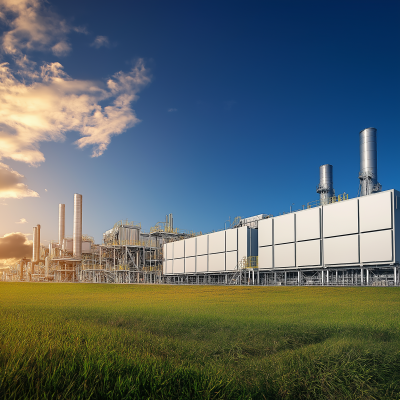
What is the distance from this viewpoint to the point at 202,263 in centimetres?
6147

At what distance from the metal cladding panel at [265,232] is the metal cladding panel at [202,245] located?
45.3ft

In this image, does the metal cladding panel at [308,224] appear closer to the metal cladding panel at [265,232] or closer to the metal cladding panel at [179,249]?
the metal cladding panel at [265,232]

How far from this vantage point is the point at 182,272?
221 feet

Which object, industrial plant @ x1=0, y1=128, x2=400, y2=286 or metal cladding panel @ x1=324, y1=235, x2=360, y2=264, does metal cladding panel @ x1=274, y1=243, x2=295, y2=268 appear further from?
metal cladding panel @ x1=324, y1=235, x2=360, y2=264

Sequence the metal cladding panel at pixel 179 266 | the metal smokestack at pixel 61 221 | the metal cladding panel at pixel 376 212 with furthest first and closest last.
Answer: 1. the metal smokestack at pixel 61 221
2. the metal cladding panel at pixel 179 266
3. the metal cladding panel at pixel 376 212

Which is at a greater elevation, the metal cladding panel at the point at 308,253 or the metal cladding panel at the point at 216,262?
the metal cladding panel at the point at 308,253

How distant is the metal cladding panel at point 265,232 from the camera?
157 feet

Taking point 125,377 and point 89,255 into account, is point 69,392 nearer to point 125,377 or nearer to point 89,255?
point 125,377

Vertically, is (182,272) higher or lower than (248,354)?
lower

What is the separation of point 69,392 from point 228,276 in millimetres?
A: 54842

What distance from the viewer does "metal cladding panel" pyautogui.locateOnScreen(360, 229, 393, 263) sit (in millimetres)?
32688

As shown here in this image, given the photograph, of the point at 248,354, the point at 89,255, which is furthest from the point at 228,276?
the point at 248,354

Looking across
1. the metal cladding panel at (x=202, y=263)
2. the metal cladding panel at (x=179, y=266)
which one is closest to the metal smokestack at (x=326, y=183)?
the metal cladding panel at (x=202, y=263)

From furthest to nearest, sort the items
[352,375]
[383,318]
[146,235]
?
[146,235] → [383,318] → [352,375]
